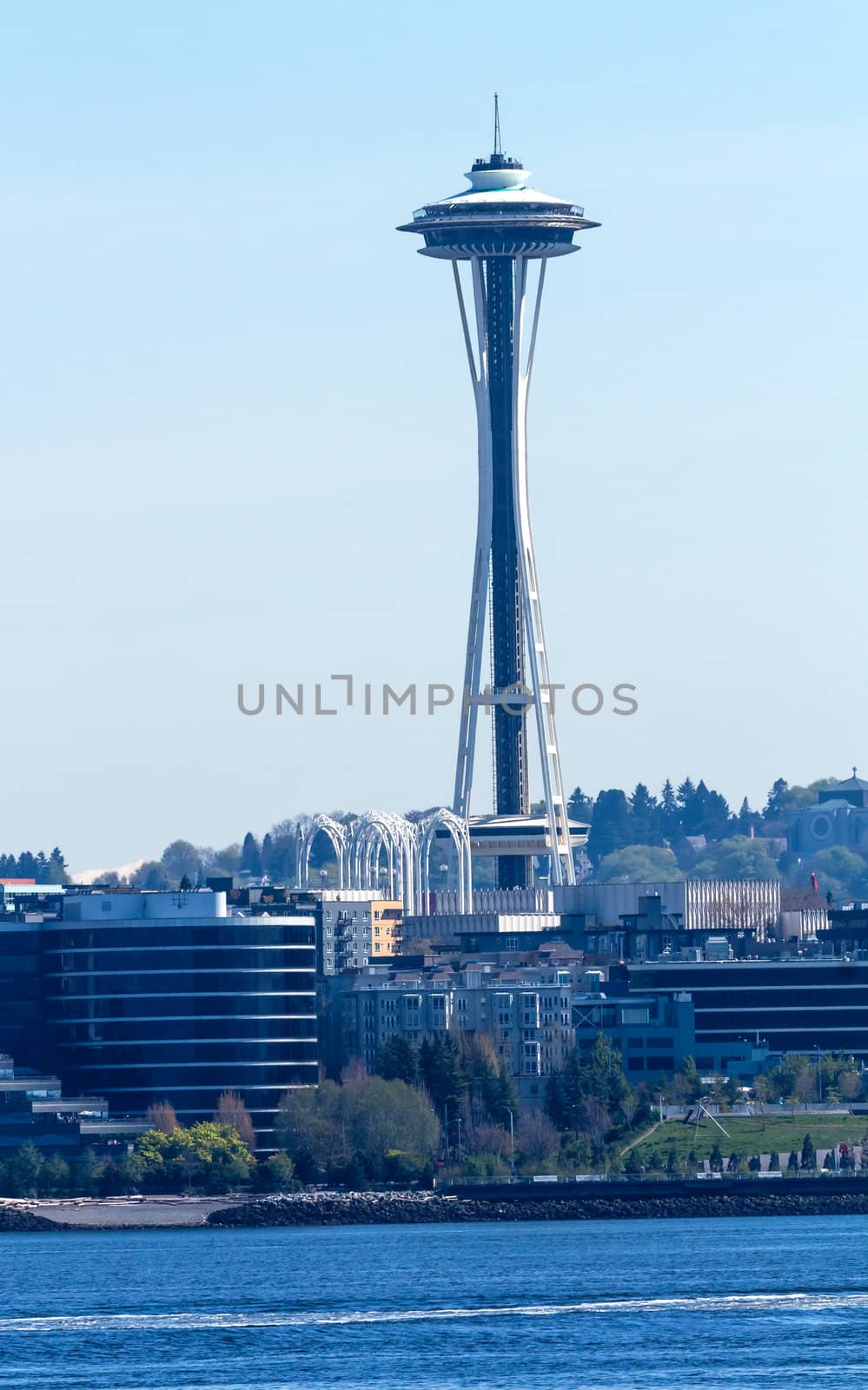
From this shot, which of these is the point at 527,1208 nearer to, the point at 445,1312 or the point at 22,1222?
the point at 22,1222

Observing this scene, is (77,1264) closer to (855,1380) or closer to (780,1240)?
(780,1240)

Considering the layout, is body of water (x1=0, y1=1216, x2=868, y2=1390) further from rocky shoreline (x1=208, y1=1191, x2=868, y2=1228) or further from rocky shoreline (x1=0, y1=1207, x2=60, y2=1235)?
rocky shoreline (x1=0, y1=1207, x2=60, y2=1235)

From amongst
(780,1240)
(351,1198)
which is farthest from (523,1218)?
(780,1240)

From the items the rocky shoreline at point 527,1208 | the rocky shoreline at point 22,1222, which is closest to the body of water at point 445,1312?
the rocky shoreline at point 527,1208

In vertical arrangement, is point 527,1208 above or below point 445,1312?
above

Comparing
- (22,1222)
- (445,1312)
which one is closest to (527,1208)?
(22,1222)

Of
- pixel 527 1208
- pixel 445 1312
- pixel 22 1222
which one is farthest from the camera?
pixel 527 1208

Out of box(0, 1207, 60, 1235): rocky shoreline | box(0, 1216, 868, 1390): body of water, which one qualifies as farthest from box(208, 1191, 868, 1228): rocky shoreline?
box(0, 1216, 868, 1390): body of water
